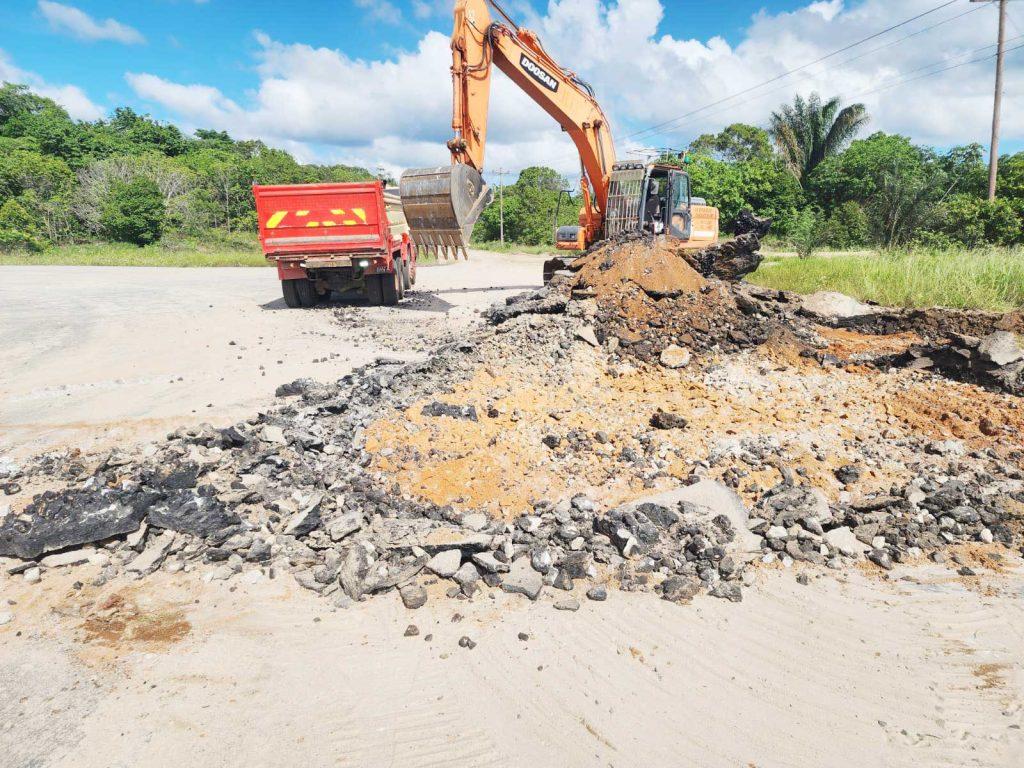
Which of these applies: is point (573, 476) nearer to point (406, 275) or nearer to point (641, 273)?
point (641, 273)

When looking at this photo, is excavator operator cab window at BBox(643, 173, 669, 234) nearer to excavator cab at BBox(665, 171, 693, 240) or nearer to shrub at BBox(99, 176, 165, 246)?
excavator cab at BBox(665, 171, 693, 240)

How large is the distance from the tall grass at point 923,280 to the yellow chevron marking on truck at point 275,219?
982cm

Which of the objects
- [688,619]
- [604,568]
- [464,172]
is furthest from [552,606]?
[464,172]

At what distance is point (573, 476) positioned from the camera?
459 centimetres

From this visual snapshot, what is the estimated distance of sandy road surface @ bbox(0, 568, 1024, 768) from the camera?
244 cm

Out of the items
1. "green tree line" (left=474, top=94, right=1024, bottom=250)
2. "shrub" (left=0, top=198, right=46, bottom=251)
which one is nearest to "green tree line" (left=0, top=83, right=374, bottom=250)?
"shrub" (left=0, top=198, right=46, bottom=251)

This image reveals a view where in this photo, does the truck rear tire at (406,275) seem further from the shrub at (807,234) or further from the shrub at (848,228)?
the shrub at (848,228)

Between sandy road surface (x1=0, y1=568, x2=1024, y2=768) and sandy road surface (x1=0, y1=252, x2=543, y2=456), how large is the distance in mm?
2949

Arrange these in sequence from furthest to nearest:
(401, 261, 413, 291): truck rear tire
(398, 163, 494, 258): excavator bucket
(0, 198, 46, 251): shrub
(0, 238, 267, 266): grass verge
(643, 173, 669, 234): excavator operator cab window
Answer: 1. (0, 198, 46, 251): shrub
2. (0, 238, 267, 266): grass verge
3. (401, 261, 413, 291): truck rear tire
4. (643, 173, 669, 234): excavator operator cab window
5. (398, 163, 494, 258): excavator bucket

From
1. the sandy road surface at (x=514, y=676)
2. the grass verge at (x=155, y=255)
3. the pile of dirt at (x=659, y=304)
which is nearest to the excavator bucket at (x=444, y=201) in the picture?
the pile of dirt at (x=659, y=304)

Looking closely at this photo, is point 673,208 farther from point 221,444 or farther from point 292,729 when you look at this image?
point 292,729

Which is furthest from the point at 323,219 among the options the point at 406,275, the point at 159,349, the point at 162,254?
the point at 162,254

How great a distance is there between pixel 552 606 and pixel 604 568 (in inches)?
18.6

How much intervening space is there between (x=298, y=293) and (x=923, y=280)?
11.7 meters
